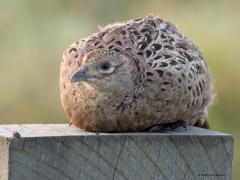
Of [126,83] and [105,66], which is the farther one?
[126,83]

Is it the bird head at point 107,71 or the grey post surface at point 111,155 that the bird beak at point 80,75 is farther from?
the grey post surface at point 111,155

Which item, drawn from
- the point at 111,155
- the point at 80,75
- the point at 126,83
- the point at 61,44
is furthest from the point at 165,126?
the point at 61,44

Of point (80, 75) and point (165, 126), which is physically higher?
point (80, 75)

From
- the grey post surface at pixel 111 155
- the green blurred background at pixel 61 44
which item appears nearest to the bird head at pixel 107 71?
the grey post surface at pixel 111 155

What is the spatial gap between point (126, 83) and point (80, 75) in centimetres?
42

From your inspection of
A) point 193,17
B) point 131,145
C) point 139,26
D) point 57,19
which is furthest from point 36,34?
point 131,145

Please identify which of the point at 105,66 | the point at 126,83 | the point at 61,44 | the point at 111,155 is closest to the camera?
the point at 111,155

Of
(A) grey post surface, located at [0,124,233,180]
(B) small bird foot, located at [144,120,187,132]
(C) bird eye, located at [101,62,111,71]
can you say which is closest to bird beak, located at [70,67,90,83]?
(C) bird eye, located at [101,62,111,71]

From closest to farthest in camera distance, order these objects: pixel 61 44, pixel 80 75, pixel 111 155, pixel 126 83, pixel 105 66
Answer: pixel 111 155 → pixel 80 75 → pixel 105 66 → pixel 126 83 → pixel 61 44

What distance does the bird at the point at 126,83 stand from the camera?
563cm

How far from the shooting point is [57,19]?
1133 cm

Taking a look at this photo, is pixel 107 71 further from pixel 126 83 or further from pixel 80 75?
pixel 80 75

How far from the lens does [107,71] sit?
18.9 feet

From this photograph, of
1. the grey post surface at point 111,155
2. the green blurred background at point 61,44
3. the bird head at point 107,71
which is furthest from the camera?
the green blurred background at point 61,44
